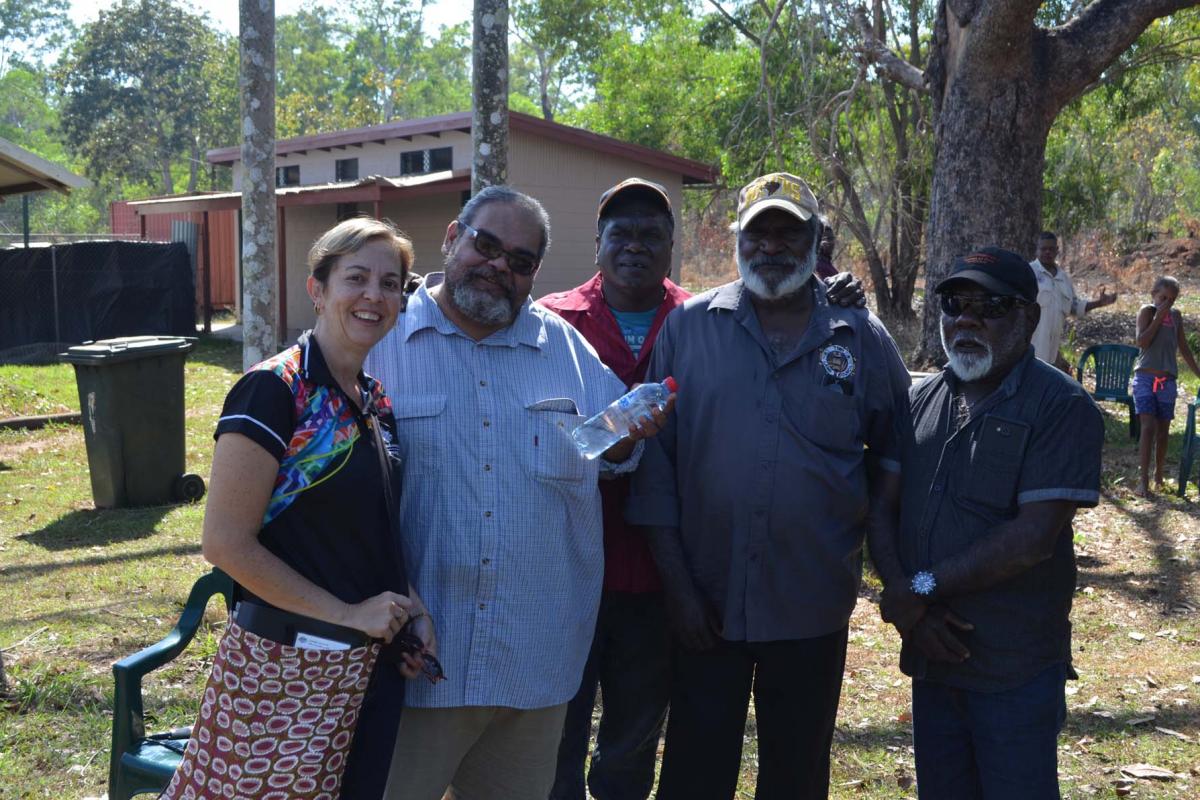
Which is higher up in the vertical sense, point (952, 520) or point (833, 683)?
point (952, 520)

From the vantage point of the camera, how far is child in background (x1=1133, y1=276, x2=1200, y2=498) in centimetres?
951

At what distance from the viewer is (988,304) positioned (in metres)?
3.01

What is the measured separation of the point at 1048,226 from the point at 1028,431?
20.8m

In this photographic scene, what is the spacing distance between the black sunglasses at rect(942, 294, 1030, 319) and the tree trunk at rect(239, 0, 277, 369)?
5.53 metres

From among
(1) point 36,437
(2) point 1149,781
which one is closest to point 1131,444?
(2) point 1149,781

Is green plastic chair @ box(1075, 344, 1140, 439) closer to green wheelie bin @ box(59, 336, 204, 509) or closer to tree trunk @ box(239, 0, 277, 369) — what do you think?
tree trunk @ box(239, 0, 277, 369)

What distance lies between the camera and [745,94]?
20.4m

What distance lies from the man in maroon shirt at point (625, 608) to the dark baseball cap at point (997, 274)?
1001 millimetres

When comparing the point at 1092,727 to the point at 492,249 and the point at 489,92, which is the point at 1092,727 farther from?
the point at 489,92

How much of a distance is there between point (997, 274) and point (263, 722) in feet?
7.29

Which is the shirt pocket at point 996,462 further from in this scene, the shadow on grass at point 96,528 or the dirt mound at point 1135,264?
the dirt mound at point 1135,264

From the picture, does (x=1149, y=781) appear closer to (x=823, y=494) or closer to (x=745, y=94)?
(x=823, y=494)

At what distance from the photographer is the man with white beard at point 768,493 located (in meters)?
3.18

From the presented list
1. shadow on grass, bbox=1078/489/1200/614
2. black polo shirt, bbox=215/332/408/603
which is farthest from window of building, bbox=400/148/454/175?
black polo shirt, bbox=215/332/408/603
